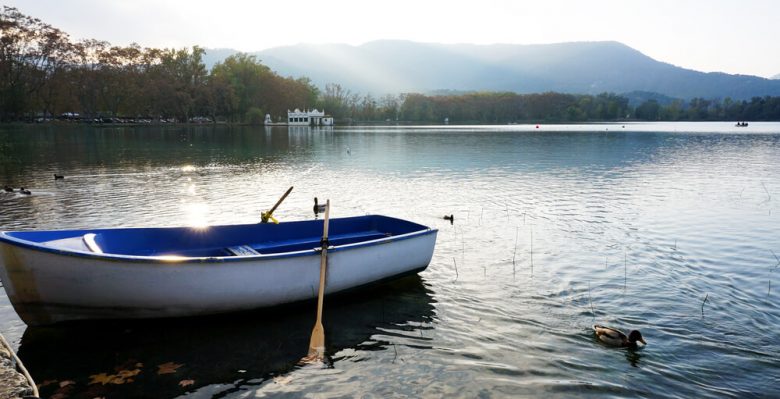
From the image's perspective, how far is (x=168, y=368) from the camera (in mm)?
8195

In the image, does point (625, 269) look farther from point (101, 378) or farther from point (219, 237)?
point (101, 378)

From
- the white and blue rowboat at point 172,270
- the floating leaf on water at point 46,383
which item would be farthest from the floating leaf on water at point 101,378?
the white and blue rowboat at point 172,270

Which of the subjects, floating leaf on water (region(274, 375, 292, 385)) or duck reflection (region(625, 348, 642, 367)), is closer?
floating leaf on water (region(274, 375, 292, 385))

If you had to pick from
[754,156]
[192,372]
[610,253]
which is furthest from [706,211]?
[754,156]

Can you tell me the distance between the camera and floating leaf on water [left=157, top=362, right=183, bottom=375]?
26.6 ft

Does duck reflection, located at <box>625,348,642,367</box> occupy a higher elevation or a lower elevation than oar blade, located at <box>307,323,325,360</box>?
lower

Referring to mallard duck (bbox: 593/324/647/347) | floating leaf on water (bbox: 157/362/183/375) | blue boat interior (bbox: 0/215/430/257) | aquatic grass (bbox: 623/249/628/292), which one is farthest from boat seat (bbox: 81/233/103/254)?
aquatic grass (bbox: 623/249/628/292)

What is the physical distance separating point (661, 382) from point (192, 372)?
7637mm

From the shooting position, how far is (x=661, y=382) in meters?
8.12

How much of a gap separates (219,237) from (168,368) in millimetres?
4122

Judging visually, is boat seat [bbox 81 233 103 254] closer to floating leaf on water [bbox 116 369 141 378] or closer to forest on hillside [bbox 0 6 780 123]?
floating leaf on water [bbox 116 369 141 378]

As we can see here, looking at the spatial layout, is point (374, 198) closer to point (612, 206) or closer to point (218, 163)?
point (612, 206)

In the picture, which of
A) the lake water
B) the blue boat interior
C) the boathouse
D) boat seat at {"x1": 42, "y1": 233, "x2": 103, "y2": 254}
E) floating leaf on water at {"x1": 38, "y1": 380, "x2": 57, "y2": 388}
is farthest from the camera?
the boathouse

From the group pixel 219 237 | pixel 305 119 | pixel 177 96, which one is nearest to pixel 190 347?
pixel 219 237
